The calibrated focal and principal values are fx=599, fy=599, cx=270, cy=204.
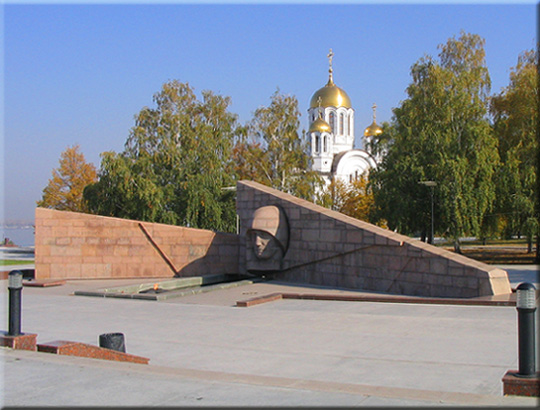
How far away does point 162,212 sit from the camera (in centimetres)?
3397

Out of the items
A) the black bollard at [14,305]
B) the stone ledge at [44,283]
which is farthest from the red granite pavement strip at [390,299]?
the stone ledge at [44,283]

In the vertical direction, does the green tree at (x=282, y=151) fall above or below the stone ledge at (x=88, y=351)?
above

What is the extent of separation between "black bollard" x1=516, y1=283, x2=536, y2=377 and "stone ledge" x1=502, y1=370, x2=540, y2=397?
0.34ft

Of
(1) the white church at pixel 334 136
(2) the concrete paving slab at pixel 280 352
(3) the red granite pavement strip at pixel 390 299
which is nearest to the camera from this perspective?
(2) the concrete paving slab at pixel 280 352

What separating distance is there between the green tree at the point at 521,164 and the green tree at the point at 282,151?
13857 mm

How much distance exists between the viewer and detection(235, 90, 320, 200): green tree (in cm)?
4059

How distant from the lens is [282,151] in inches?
1602

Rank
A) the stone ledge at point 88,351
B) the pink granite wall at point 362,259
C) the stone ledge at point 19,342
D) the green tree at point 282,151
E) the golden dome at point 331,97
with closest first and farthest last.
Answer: the stone ledge at point 88,351 → the stone ledge at point 19,342 → the pink granite wall at point 362,259 → the green tree at point 282,151 → the golden dome at point 331,97

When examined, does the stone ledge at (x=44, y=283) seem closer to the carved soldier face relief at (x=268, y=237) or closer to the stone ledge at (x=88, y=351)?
the carved soldier face relief at (x=268, y=237)

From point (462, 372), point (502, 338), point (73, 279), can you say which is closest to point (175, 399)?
point (462, 372)

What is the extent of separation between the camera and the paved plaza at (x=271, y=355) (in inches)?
203

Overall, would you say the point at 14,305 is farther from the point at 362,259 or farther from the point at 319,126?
the point at 319,126

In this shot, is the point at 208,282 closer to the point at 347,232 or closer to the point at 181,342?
the point at 347,232

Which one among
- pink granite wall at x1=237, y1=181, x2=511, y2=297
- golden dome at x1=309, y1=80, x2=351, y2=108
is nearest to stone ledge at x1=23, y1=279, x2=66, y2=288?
pink granite wall at x1=237, y1=181, x2=511, y2=297
